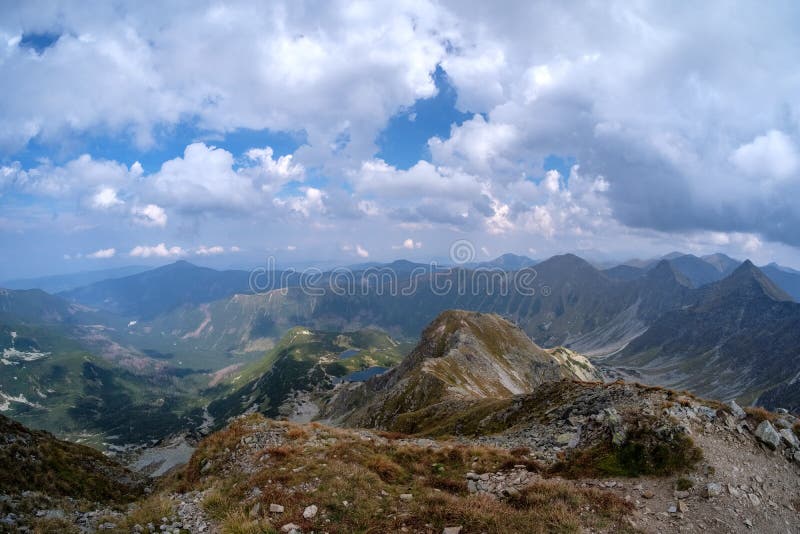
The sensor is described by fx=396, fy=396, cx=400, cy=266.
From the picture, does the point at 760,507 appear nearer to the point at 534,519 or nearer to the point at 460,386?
the point at 534,519

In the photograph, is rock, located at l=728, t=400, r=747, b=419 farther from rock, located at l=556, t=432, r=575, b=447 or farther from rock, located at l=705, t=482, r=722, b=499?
rock, located at l=556, t=432, r=575, b=447

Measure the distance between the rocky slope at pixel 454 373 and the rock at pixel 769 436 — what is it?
181 ft

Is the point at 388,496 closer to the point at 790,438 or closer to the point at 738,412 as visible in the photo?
the point at 738,412

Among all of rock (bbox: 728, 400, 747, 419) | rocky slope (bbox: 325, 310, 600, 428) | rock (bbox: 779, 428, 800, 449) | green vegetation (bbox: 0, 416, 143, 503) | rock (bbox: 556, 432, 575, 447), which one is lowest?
rocky slope (bbox: 325, 310, 600, 428)

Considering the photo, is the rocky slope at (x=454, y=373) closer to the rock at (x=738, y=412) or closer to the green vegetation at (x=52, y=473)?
the green vegetation at (x=52, y=473)

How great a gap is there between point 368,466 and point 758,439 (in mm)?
19670

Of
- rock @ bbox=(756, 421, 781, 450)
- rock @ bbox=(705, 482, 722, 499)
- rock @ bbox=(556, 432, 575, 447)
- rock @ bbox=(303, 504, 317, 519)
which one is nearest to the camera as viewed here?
rock @ bbox=(303, 504, 317, 519)

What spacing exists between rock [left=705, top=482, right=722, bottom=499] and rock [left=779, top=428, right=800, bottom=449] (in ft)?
22.8

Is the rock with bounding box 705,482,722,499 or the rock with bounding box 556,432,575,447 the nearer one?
the rock with bounding box 705,482,722,499

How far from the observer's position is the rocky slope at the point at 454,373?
3723 inches

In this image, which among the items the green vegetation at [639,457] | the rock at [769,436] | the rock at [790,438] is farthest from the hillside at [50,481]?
the rock at [790,438]

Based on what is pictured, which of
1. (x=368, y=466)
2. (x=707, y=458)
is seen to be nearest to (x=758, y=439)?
(x=707, y=458)

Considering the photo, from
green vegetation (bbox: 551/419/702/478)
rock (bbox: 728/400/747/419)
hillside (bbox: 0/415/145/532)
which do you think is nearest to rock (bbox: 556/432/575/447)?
green vegetation (bbox: 551/419/702/478)

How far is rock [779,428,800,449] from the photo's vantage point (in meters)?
19.4
